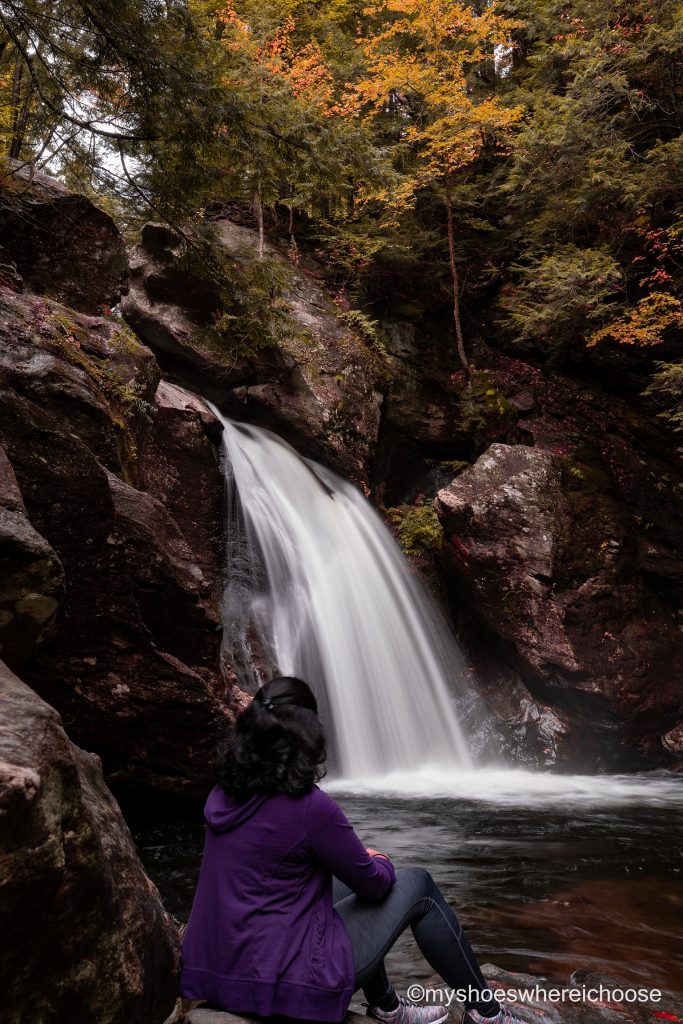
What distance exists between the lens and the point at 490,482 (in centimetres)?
1096

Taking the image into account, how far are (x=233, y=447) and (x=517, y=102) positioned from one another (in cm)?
912

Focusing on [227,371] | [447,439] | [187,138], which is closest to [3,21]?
[187,138]

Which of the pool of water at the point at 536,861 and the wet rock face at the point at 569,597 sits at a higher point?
the wet rock face at the point at 569,597

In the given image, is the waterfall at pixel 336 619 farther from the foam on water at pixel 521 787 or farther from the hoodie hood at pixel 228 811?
the hoodie hood at pixel 228 811

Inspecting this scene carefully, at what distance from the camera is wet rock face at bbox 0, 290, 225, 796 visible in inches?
197

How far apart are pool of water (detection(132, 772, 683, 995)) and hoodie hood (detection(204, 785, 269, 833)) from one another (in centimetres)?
213

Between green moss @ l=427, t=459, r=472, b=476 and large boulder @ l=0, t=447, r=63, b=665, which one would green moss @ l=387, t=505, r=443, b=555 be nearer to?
green moss @ l=427, t=459, r=472, b=476

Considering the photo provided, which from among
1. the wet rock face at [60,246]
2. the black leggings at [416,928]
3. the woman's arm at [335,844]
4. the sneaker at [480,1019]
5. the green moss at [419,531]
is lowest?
the sneaker at [480,1019]

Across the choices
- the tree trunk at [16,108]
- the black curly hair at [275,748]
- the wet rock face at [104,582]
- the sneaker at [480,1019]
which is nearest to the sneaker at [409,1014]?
the sneaker at [480,1019]

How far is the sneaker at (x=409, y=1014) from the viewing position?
8.71ft

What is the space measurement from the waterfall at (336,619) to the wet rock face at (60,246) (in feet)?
9.75

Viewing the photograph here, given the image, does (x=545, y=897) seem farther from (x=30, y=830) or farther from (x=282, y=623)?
(x=282, y=623)

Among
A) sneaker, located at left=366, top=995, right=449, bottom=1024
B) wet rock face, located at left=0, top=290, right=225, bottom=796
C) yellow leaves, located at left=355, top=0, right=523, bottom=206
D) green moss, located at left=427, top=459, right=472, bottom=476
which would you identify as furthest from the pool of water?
yellow leaves, located at left=355, top=0, right=523, bottom=206

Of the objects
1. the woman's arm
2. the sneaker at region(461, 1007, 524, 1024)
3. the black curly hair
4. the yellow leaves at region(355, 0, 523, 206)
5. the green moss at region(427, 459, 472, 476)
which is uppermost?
the yellow leaves at region(355, 0, 523, 206)
